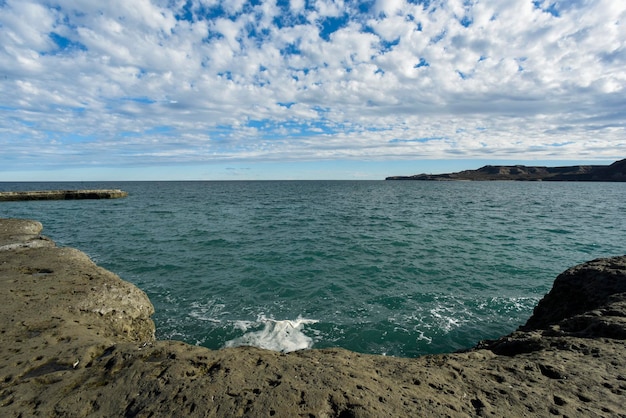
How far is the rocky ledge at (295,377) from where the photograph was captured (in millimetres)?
4578

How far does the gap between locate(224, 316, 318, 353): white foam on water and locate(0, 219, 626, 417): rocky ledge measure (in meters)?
3.84

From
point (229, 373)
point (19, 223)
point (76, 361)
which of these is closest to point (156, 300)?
point (76, 361)

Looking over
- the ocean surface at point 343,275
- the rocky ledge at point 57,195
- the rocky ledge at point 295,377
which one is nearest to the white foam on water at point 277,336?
the ocean surface at point 343,275

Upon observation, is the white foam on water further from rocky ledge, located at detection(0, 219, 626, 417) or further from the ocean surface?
rocky ledge, located at detection(0, 219, 626, 417)

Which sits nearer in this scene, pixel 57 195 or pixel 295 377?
pixel 295 377

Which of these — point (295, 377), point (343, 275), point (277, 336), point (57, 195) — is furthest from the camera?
point (57, 195)

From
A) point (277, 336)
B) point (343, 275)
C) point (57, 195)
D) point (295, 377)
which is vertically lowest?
point (277, 336)

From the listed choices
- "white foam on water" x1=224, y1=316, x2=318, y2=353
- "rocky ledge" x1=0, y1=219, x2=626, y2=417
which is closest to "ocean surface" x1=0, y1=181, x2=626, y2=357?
"white foam on water" x1=224, y1=316, x2=318, y2=353

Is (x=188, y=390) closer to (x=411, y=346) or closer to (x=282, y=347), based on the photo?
(x=282, y=347)

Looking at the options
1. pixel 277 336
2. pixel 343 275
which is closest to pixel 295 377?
pixel 277 336

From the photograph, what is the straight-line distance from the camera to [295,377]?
5.16m

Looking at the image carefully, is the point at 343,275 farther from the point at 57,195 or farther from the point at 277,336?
the point at 57,195

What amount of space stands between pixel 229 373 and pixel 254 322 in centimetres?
Result: 666

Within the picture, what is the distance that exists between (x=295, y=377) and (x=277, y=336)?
238 inches
